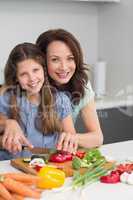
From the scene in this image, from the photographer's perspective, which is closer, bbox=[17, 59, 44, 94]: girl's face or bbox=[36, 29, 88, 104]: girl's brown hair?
bbox=[17, 59, 44, 94]: girl's face

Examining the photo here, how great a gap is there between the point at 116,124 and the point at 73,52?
1141 mm

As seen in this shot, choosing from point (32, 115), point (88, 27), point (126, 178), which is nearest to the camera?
point (126, 178)

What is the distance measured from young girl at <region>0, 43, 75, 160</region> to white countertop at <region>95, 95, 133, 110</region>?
82cm

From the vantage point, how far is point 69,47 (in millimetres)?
1802

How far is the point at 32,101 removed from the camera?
1814 millimetres

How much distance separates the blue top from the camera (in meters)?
1.75

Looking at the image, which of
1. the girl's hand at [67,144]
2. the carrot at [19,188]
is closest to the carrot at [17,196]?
the carrot at [19,188]

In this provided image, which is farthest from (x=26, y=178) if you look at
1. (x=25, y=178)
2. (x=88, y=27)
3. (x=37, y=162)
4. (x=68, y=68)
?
(x=88, y=27)

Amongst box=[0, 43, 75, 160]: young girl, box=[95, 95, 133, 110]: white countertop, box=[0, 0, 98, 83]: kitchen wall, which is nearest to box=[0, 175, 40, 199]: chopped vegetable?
box=[0, 43, 75, 160]: young girl

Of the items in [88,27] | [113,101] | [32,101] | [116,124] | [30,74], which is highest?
[88,27]

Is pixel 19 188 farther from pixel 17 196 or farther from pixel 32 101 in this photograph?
pixel 32 101

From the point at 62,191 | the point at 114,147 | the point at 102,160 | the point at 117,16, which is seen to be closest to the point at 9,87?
the point at 114,147

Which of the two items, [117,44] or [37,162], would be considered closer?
[37,162]

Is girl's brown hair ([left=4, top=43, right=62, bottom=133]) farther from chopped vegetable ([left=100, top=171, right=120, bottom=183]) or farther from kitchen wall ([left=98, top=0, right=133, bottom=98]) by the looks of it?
kitchen wall ([left=98, top=0, right=133, bottom=98])
